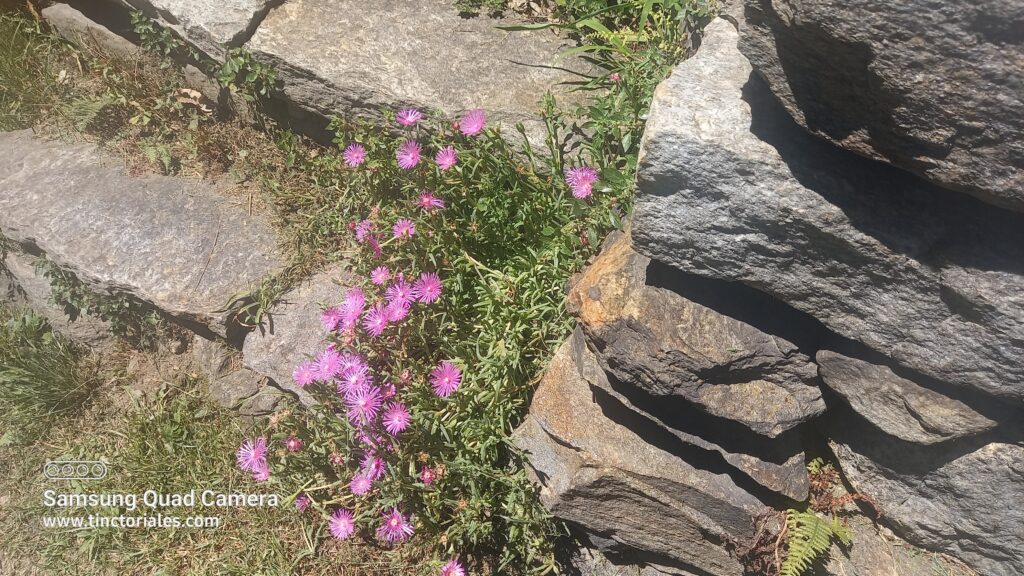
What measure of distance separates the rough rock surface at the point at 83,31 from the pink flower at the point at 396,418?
9.39ft

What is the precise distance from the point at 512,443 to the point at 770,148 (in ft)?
5.11

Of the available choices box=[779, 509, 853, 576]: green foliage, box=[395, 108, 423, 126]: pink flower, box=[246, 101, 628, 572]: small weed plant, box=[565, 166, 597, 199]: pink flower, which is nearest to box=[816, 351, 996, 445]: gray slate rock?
box=[779, 509, 853, 576]: green foliage

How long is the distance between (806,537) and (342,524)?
1.87 metres

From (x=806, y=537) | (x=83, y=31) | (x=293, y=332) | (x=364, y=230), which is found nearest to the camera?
(x=806, y=537)

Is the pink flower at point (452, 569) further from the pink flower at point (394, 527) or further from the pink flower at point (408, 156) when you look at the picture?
the pink flower at point (408, 156)

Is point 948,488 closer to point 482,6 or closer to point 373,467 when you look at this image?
point 373,467

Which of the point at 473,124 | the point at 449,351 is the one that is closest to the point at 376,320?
the point at 449,351

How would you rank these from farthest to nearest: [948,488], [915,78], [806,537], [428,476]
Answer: [428,476] → [806,537] → [948,488] → [915,78]

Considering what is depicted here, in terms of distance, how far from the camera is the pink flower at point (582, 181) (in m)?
3.02

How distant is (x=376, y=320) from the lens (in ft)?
10.2

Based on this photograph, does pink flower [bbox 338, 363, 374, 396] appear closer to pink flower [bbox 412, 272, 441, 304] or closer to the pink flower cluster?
pink flower [bbox 412, 272, 441, 304]

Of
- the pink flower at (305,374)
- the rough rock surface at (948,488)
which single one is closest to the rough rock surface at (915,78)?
the rough rock surface at (948,488)

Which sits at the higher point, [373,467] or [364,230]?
[364,230]

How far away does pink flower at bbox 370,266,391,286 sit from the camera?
3215mm
